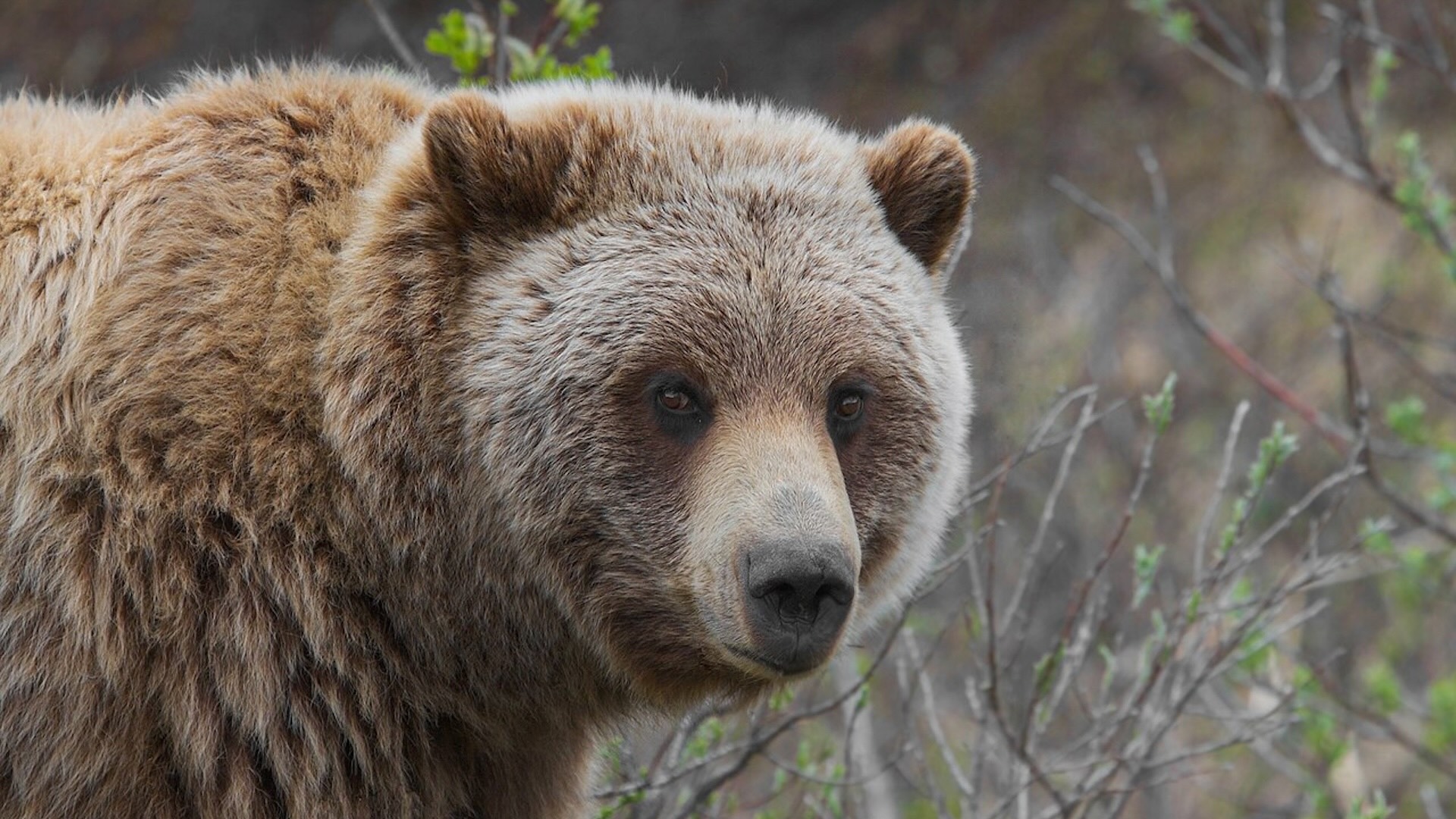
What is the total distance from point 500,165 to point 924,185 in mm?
1180

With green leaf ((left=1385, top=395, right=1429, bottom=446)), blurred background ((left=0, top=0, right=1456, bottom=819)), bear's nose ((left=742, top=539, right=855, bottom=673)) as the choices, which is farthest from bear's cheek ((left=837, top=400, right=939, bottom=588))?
blurred background ((left=0, top=0, right=1456, bottom=819))

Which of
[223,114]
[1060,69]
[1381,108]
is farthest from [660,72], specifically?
[223,114]

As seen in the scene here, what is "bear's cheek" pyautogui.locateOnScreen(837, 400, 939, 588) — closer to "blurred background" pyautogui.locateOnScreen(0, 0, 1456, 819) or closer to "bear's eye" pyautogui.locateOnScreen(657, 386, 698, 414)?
"bear's eye" pyautogui.locateOnScreen(657, 386, 698, 414)

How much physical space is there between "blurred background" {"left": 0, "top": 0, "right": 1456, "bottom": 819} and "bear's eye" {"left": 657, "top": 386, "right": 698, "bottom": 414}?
4.03 m

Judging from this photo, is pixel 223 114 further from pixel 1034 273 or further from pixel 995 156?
pixel 995 156

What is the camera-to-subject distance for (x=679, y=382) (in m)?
3.55

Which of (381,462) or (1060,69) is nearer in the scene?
(381,462)

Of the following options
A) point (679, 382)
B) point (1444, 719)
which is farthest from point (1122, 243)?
point (679, 382)

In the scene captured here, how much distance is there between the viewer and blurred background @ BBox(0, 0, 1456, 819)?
9.71m

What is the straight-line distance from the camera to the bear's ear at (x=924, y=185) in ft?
13.5

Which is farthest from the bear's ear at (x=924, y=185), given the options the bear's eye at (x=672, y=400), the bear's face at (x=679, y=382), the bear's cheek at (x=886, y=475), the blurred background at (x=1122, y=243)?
the blurred background at (x=1122, y=243)

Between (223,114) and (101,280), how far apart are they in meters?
0.54

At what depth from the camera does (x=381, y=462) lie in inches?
138

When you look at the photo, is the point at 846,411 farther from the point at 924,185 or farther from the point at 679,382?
the point at 924,185
